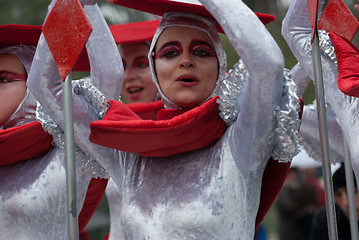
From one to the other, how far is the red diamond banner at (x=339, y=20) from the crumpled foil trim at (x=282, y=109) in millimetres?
954

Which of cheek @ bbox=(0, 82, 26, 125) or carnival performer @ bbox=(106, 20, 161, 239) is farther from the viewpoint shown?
carnival performer @ bbox=(106, 20, 161, 239)

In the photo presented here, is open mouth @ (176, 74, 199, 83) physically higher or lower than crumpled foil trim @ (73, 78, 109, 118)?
higher

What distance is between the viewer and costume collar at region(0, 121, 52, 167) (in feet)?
10.6

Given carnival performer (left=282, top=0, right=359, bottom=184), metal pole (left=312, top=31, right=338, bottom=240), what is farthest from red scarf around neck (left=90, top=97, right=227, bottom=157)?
carnival performer (left=282, top=0, right=359, bottom=184)

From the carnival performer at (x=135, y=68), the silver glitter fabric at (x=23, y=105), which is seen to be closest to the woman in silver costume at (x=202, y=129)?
the silver glitter fabric at (x=23, y=105)

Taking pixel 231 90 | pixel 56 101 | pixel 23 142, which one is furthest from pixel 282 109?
pixel 23 142

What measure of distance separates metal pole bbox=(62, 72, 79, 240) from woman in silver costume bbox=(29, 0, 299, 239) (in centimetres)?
10

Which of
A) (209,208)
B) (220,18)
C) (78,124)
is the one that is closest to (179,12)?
(220,18)

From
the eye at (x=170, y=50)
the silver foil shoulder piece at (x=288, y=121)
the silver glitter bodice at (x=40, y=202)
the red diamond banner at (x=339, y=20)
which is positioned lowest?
the silver glitter bodice at (x=40, y=202)

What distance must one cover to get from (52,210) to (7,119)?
540 mm

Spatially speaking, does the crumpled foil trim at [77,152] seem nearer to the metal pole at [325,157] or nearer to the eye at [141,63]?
the metal pole at [325,157]

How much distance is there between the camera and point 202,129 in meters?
2.50

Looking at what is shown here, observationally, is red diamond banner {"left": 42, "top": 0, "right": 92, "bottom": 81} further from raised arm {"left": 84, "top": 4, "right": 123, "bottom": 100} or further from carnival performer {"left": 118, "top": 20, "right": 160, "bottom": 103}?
carnival performer {"left": 118, "top": 20, "right": 160, "bottom": 103}

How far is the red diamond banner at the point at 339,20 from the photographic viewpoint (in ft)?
10.6
